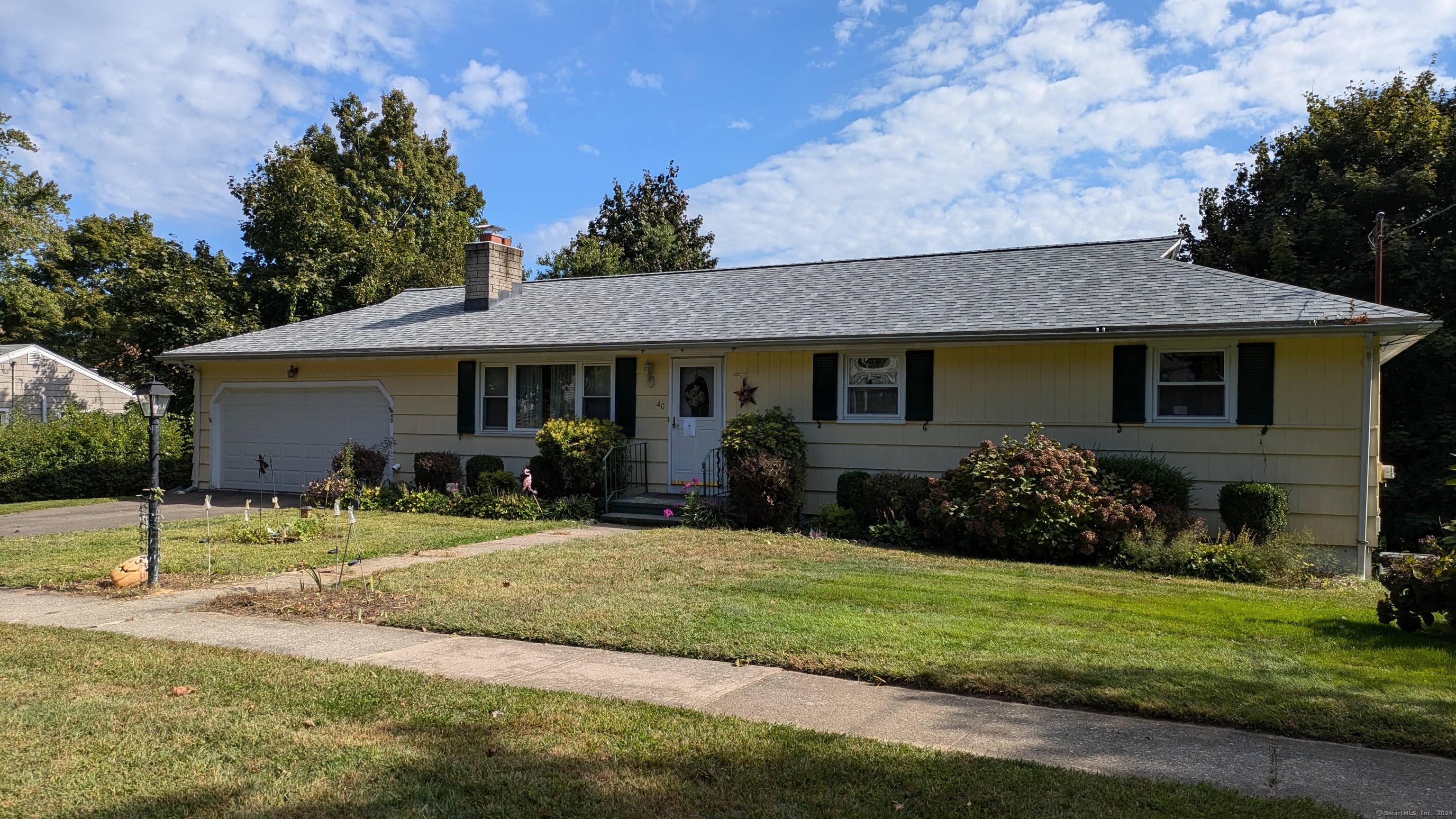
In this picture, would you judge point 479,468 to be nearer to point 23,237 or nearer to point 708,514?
point 708,514

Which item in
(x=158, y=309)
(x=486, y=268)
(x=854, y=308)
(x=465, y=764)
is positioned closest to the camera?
(x=465, y=764)

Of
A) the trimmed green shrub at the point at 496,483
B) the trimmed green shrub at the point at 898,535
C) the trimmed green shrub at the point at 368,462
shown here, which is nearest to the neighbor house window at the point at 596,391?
the trimmed green shrub at the point at 496,483

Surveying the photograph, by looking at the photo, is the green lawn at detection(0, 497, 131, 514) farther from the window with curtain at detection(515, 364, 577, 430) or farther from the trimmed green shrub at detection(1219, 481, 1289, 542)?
the trimmed green shrub at detection(1219, 481, 1289, 542)

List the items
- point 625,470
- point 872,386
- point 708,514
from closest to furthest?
1. point 708,514
2. point 872,386
3. point 625,470

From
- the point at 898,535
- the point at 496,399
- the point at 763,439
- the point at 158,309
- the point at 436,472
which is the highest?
the point at 158,309

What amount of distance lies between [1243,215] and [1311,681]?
20.1 m

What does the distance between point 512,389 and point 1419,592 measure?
1259cm

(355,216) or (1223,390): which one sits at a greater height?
Result: (355,216)

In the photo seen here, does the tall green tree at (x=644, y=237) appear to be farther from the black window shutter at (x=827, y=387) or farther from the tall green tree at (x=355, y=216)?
the black window shutter at (x=827, y=387)

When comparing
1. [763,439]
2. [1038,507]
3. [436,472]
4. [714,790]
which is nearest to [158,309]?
[436,472]

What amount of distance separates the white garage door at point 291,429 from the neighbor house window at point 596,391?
4.04m

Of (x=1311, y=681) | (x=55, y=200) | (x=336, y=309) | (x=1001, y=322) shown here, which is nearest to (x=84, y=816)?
(x=1311, y=681)

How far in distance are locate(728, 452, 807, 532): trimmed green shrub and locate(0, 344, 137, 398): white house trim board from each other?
22.2 metres

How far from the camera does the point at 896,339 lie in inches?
476
